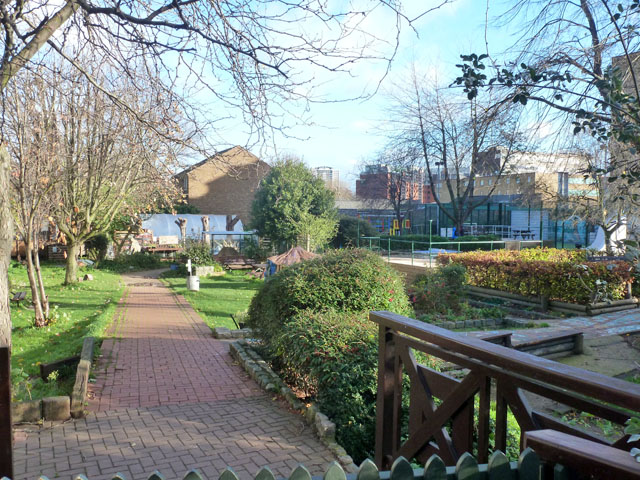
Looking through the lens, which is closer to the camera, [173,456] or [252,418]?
[173,456]

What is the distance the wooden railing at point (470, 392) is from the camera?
176 cm

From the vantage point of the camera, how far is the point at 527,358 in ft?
6.81

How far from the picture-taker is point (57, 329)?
10.3 metres

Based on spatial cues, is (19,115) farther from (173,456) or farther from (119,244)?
(119,244)

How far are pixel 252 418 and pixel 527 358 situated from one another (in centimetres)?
385

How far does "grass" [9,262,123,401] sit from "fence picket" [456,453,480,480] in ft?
18.1

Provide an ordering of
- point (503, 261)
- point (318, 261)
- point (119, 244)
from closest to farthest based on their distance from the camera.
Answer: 1. point (318, 261)
2. point (503, 261)
3. point (119, 244)

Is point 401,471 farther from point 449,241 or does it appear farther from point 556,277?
point 449,241

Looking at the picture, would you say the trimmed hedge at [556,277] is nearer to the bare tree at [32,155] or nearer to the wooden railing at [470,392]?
the wooden railing at [470,392]

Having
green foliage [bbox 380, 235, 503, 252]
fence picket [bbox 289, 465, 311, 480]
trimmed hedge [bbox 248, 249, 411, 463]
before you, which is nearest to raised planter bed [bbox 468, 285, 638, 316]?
trimmed hedge [bbox 248, 249, 411, 463]

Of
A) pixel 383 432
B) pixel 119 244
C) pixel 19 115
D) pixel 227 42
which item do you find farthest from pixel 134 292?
pixel 383 432

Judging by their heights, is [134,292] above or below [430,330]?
below

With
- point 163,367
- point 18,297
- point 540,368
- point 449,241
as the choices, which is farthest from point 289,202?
point 540,368

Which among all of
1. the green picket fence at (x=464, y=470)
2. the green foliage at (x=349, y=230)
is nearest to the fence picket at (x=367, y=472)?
the green picket fence at (x=464, y=470)
